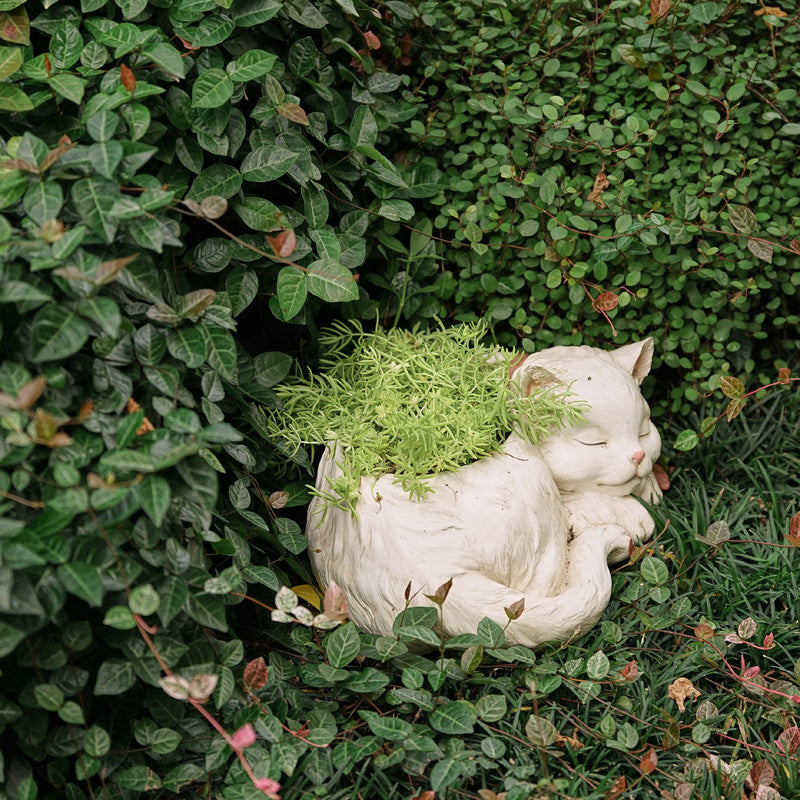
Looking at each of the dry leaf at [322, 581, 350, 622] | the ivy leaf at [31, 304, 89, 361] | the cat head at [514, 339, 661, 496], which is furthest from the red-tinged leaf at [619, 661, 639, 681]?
the ivy leaf at [31, 304, 89, 361]

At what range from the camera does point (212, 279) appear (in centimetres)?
199

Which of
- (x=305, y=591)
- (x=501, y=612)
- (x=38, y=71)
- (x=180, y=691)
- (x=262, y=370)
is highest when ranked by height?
(x=38, y=71)

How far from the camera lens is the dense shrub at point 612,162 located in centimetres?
226

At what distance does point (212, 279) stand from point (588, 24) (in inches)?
48.8

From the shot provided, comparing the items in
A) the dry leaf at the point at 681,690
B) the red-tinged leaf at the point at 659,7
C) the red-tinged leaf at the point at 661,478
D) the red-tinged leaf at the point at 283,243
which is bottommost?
the red-tinged leaf at the point at 661,478

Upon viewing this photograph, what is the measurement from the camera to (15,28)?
178cm

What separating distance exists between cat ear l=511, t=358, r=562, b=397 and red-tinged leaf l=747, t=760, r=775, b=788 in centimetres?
96

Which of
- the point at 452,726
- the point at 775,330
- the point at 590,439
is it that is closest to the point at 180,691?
the point at 452,726

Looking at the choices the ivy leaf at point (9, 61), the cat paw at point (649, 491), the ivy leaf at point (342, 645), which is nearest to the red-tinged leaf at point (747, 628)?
the cat paw at point (649, 491)

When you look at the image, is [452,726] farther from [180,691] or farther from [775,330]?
[775,330]

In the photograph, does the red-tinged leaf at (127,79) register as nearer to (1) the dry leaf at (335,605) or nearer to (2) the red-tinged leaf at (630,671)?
(1) the dry leaf at (335,605)

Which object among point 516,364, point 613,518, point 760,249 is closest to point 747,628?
point 613,518

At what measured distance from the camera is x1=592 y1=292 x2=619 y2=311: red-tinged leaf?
7.45 feet

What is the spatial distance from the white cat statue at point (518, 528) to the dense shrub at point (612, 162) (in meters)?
0.30
